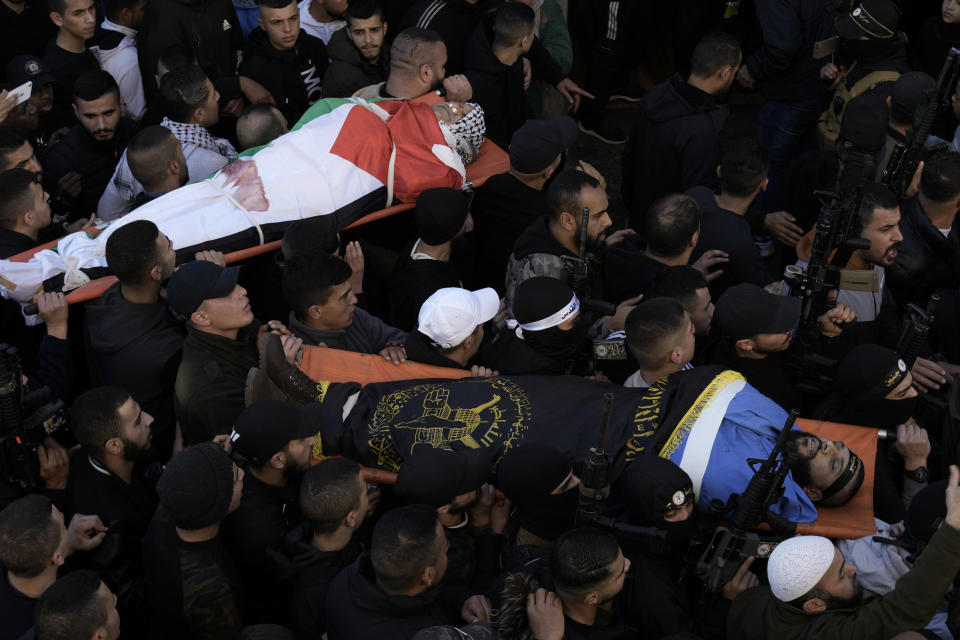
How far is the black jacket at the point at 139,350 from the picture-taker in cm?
385

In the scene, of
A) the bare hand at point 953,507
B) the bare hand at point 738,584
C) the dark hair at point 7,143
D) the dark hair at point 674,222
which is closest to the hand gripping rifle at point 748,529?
the bare hand at point 738,584

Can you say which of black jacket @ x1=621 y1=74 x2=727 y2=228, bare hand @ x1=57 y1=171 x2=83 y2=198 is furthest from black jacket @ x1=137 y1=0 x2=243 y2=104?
black jacket @ x1=621 y1=74 x2=727 y2=228

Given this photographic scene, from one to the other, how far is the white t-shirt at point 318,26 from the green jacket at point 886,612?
4740 millimetres

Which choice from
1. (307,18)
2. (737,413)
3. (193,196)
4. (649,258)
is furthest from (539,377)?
(307,18)

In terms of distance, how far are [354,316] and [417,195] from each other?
86cm

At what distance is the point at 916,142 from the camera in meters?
4.48

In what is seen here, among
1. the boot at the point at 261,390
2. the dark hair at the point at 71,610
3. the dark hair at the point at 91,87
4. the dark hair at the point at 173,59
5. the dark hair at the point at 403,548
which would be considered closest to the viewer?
the dark hair at the point at 71,610

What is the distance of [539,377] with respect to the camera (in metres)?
3.56

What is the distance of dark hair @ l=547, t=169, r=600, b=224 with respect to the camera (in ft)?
13.9

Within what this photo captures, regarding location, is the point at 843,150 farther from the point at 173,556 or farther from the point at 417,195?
the point at 173,556

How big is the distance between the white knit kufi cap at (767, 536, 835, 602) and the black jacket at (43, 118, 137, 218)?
4.16m

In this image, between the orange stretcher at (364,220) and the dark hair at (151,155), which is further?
the dark hair at (151,155)

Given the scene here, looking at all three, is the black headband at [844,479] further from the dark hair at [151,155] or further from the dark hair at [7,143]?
the dark hair at [7,143]

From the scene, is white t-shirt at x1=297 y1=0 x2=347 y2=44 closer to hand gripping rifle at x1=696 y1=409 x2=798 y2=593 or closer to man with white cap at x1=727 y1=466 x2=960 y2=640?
hand gripping rifle at x1=696 y1=409 x2=798 y2=593
